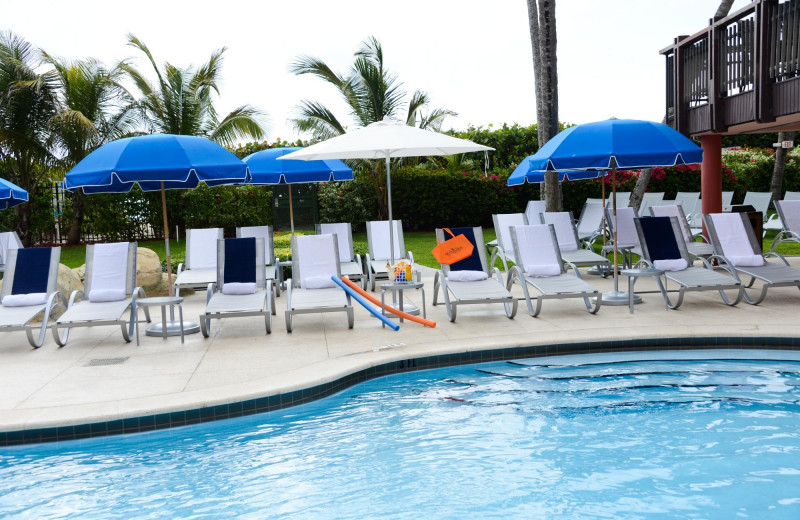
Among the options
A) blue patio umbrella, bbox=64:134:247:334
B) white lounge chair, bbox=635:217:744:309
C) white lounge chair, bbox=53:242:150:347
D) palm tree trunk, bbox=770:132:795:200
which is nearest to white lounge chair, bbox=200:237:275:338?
white lounge chair, bbox=53:242:150:347

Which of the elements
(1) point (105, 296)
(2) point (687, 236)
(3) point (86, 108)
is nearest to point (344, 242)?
(1) point (105, 296)

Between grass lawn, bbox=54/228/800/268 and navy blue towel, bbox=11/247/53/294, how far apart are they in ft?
15.2

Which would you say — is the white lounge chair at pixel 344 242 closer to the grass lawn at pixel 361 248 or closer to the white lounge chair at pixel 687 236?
the grass lawn at pixel 361 248

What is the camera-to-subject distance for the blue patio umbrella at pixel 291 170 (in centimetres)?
1120

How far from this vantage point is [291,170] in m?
11.2

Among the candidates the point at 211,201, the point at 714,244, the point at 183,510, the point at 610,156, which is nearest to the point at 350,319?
the point at 610,156

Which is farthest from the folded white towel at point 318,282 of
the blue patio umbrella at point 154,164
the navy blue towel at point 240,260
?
the blue patio umbrella at point 154,164

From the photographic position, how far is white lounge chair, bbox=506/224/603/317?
855 cm

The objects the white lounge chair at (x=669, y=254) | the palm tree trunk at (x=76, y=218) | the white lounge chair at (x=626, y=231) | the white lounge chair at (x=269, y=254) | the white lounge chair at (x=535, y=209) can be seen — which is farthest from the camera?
the palm tree trunk at (x=76, y=218)

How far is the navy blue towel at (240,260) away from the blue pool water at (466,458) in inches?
115

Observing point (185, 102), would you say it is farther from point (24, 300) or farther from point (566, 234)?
point (24, 300)

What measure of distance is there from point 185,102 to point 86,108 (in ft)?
8.52

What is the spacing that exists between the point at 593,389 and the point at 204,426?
3265 mm

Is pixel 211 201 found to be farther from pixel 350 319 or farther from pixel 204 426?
pixel 204 426
